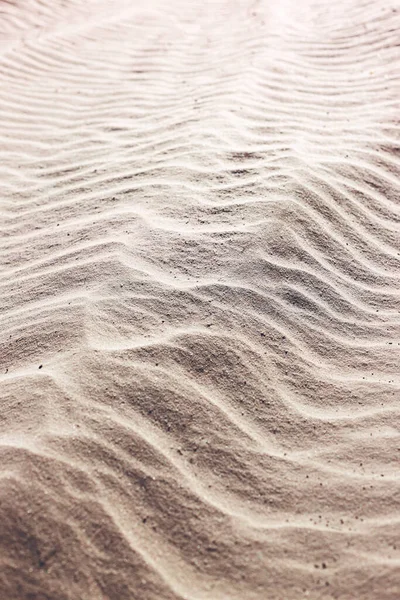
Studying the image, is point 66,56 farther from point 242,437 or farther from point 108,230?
point 242,437

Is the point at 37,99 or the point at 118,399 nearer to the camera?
the point at 118,399

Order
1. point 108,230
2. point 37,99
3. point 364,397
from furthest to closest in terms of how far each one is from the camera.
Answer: point 37,99, point 108,230, point 364,397

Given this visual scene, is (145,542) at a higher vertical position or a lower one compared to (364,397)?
lower

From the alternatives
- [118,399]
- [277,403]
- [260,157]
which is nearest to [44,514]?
[118,399]

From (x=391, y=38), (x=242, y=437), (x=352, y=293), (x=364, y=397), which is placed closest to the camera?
(x=242, y=437)

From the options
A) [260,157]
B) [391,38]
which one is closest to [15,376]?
[260,157]

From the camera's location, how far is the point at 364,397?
80.8 inches

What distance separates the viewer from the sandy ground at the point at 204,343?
158 cm

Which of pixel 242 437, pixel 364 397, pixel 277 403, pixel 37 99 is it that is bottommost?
pixel 242 437

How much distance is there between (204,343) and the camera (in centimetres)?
212

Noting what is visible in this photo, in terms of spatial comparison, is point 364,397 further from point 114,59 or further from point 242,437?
point 114,59

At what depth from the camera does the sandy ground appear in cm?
158

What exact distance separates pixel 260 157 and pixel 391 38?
2631mm

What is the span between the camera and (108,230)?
271 centimetres
